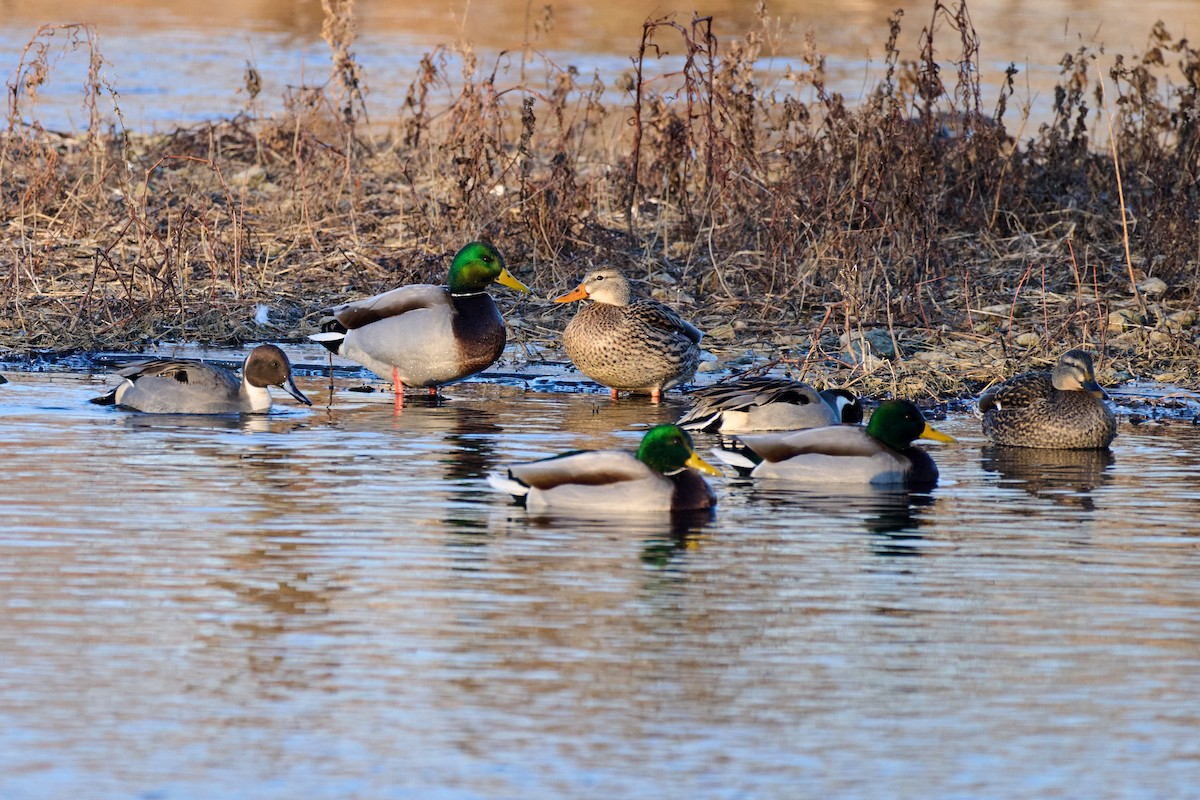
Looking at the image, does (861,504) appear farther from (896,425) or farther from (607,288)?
(607,288)

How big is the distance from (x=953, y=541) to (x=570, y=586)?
1729mm

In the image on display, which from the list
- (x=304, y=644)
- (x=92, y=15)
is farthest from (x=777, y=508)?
(x=92, y=15)

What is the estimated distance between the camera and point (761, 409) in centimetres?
1019

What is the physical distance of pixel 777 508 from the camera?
27.3ft

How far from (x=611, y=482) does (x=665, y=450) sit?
26 cm

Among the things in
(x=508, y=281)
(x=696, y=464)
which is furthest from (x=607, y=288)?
(x=696, y=464)

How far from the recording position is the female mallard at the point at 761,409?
10164 millimetres

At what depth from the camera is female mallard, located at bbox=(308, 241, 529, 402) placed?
37.5ft

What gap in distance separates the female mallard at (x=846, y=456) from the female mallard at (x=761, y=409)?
39.9 inches

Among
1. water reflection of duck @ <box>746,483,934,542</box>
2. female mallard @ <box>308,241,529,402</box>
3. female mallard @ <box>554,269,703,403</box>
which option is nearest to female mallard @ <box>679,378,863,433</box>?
female mallard @ <box>554,269,703,403</box>

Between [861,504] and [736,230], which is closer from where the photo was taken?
[861,504]

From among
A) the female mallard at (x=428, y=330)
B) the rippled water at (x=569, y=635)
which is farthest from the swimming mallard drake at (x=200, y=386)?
the rippled water at (x=569, y=635)

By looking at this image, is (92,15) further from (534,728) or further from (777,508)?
(534,728)

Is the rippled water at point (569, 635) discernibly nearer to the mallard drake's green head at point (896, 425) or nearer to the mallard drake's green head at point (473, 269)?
the mallard drake's green head at point (896, 425)
